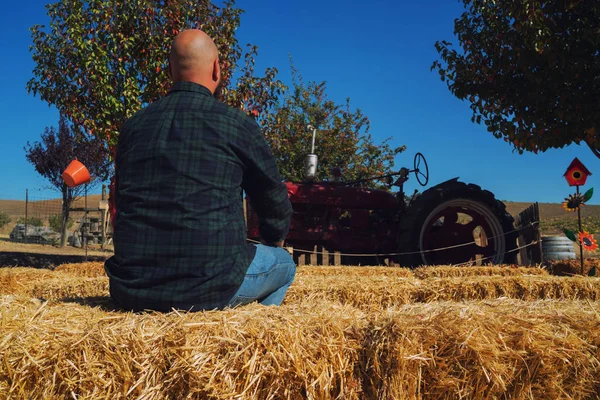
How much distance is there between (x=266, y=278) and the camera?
2.39 meters

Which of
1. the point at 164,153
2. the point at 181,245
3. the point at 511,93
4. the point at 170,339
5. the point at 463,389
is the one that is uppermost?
the point at 511,93

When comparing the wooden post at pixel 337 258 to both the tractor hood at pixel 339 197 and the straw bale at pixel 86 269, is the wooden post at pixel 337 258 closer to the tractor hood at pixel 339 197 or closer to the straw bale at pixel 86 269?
the tractor hood at pixel 339 197

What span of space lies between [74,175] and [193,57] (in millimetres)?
6209

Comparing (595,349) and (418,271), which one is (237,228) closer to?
(595,349)

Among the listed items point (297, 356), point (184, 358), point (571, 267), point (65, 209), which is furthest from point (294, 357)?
point (65, 209)

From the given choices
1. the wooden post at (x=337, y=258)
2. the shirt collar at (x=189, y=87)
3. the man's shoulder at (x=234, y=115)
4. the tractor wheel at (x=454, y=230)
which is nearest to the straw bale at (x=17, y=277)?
the shirt collar at (x=189, y=87)

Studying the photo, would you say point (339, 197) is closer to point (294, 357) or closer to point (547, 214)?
point (294, 357)

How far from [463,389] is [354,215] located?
5978 millimetres

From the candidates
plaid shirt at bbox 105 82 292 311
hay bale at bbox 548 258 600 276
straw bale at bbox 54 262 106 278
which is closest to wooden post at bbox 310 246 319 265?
straw bale at bbox 54 262 106 278

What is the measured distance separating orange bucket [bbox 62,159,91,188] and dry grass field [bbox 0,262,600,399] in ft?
19.9

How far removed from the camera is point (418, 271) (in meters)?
5.96

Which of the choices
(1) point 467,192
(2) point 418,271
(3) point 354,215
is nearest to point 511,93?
(1) point 467,192

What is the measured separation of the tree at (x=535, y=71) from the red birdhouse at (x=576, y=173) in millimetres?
2230

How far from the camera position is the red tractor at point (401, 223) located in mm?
7207
